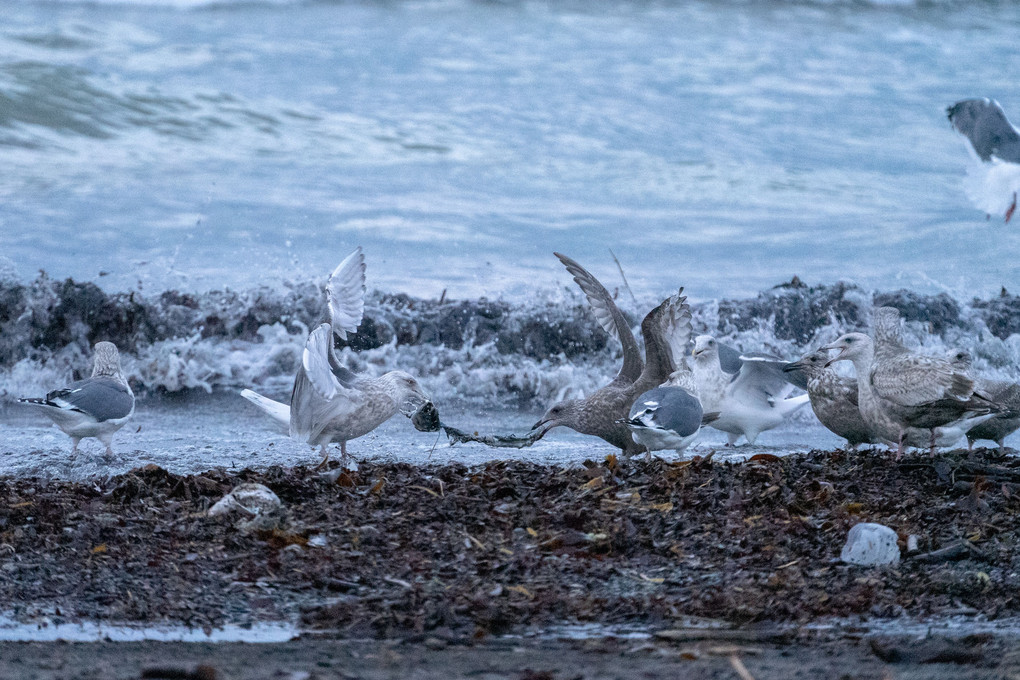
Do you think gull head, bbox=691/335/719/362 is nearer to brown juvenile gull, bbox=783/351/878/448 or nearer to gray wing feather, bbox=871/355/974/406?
brown juvenile gull, bbox=783/351/878/448

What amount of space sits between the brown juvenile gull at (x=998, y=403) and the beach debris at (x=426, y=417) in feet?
9.32

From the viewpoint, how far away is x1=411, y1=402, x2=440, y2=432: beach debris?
596 cm

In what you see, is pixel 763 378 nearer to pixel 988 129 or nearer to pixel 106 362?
pixel 988 129

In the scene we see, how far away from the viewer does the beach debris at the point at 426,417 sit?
235 inches

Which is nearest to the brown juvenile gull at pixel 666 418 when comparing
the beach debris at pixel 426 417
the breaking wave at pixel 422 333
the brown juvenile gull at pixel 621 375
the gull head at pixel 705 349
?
the brown juvenile gull at pixel 621 375

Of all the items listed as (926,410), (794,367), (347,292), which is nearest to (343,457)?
(347,292)

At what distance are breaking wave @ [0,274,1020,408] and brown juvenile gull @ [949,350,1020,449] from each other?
11.3ft

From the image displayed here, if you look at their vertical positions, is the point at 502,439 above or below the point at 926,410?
below

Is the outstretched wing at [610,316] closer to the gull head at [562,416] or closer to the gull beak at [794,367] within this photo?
the gull head at [562,416]

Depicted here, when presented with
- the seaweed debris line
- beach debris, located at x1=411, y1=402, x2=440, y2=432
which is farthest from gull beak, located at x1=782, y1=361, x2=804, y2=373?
beach debris, located at x1=411, y1=402, x2=440, y2=432

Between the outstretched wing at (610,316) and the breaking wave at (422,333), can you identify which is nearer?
the outstretched wing at (610,316)

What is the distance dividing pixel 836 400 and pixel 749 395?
898 mm

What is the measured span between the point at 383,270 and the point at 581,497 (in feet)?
23.0

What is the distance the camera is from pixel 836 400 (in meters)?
5.79
